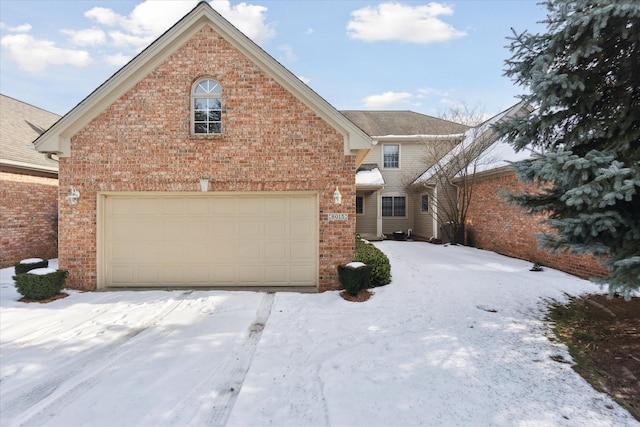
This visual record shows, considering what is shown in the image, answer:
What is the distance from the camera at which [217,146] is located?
26.4 feet

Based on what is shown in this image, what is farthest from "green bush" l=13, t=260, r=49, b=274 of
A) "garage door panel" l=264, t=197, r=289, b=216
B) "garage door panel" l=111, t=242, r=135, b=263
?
"garage door panel" l=264, t=197, r=289, b=216

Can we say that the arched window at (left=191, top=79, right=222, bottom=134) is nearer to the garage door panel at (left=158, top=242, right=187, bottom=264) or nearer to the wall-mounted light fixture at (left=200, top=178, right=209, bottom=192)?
the wall-mounted light fixture at (left=200, top=178, right=209, bottom=192)

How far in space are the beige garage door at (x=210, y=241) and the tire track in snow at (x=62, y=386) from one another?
302cm

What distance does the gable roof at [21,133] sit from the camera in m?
11.4

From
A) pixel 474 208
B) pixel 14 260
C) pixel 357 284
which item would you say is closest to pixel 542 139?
pixel 357 284

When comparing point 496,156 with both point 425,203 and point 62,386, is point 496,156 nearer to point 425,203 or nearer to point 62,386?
point 425,203

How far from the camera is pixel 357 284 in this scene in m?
7.38

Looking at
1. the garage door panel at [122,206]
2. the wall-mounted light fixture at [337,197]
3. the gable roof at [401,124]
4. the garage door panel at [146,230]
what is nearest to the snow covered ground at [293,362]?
the garage door panel at [146,230]

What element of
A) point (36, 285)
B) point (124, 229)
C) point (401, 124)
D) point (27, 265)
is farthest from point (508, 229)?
point (27, 265)

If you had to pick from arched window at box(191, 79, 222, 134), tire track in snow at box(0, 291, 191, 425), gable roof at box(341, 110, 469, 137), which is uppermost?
gable roof at box(341, 110, 469, 137)

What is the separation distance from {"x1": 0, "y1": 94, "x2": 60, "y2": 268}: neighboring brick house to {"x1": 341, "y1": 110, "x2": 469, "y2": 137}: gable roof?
15.7 meters

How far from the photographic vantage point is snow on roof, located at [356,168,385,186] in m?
16.9

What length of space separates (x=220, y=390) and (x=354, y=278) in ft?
13.3

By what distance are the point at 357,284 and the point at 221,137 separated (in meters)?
4.83
